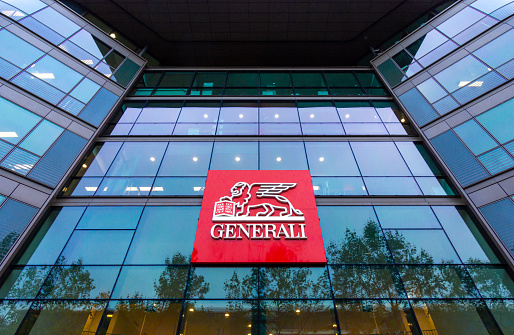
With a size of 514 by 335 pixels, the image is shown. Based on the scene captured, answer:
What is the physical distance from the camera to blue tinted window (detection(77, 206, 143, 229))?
441 inches

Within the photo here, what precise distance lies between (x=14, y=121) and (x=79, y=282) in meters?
7.79

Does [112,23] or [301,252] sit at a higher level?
[112,23]

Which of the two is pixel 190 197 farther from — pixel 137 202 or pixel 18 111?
pixel 18 111

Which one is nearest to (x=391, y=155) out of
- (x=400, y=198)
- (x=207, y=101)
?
(x=400, y=198)

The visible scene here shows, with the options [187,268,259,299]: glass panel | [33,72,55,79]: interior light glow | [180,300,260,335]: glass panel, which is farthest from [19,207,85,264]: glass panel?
[33,72,55,79]: interior light glow

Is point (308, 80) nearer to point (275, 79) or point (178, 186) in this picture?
point (275, 79)

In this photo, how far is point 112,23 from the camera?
20.5 m

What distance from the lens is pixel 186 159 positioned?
1394 cm

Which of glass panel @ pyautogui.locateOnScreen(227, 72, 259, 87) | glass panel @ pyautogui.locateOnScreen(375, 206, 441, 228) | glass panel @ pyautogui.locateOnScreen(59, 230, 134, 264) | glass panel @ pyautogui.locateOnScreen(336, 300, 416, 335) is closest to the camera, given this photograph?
glass panel @ pyautogui.locateOnScreen(336, 300, 416, 335)

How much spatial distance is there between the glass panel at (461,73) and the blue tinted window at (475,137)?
8.57ft

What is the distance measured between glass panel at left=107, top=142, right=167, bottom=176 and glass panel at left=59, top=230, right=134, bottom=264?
129 inches

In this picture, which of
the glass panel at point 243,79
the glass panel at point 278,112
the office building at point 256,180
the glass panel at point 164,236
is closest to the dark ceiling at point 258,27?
the office building at point 256,180

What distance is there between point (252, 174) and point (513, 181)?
1044 centimetres

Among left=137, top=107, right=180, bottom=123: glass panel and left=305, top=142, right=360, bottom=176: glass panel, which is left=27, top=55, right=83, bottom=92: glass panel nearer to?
left=137, top=107, right=180, bottom=123: glass panel
